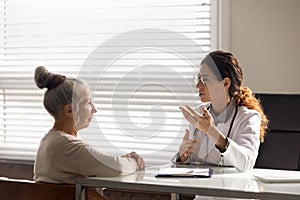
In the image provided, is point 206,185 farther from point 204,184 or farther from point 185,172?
point 185,172

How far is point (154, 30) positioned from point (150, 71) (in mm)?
263

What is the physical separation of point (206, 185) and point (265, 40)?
1.50 m

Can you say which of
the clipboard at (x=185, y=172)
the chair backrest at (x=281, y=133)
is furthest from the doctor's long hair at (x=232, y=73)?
the clipboard at (x=185, y=172)

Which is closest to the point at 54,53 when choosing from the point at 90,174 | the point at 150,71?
the point at 150,71

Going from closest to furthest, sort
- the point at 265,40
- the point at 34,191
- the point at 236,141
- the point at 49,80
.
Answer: the point at 34,191, the point at 49,80, the point at 236,141, the point at 265,40

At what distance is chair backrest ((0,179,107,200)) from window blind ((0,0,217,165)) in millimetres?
1187

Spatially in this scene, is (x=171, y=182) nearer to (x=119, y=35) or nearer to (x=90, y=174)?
(x=90, y=174)

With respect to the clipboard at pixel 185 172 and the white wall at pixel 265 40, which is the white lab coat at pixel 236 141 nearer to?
the clipboard at pixel 185 172

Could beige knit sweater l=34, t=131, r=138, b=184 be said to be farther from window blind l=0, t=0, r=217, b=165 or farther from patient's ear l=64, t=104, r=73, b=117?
window blind l=0, t=0, r=217, b=165

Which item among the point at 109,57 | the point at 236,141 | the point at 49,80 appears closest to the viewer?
the point at 49,80

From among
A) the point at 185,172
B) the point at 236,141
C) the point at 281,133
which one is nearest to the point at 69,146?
the point at 185,172

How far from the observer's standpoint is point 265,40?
3.36m

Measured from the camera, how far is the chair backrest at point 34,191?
204 centimetres

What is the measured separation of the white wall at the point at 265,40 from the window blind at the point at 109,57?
139 millimetres
